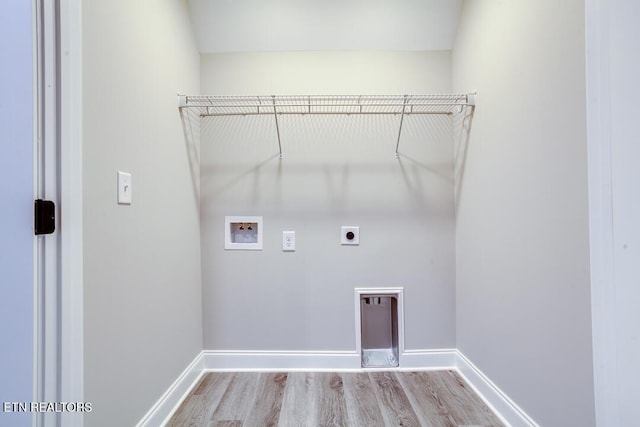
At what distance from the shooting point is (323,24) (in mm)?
1755

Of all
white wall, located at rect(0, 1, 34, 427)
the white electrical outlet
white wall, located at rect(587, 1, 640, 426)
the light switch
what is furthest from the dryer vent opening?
white wall, located at rect(0, 1, 34, 427)

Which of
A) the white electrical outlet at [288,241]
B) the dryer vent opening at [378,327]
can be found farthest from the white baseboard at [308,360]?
the white electrical outlet at [288,241]

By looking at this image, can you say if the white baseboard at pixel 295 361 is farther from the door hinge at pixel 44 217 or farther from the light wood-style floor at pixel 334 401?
the door hinge at pixel 44 217

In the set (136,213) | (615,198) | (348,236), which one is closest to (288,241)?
(348,236)

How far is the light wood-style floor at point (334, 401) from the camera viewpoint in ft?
4.44

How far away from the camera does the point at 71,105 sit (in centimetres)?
75

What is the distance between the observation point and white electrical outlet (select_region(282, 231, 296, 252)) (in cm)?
181

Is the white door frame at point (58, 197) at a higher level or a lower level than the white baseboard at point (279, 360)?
higher

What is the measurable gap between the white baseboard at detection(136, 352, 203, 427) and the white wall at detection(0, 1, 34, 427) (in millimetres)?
661

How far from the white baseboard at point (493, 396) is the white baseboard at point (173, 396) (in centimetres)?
158

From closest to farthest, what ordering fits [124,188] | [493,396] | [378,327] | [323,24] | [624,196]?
[624,196] < [124,188] < [493,396] < [323,24] < [378,327]

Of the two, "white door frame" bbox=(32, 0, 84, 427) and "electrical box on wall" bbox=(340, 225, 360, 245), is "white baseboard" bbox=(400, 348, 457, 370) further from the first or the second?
"white door frame" bbox=(32, 0, 84, 427)

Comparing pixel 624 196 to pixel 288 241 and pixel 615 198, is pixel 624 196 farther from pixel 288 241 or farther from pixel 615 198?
pixel 288 241

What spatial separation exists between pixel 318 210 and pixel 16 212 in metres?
1.34
